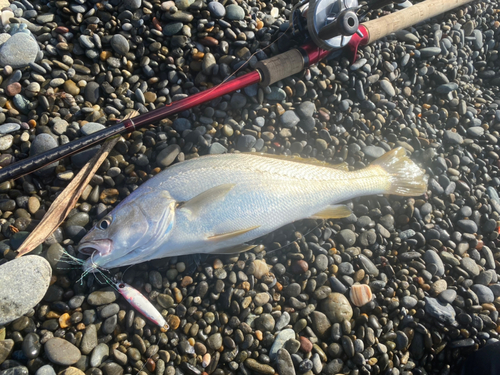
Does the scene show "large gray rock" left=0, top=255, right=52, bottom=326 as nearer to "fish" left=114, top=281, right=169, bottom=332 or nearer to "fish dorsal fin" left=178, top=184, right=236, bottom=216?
"fish" left=114, top=281, right=169, bottom=332

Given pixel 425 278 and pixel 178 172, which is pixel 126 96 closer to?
pixel 178 172

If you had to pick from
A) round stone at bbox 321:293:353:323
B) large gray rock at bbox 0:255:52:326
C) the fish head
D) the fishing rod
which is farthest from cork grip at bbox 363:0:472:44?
large gray rock at bbox 0:255:52:326

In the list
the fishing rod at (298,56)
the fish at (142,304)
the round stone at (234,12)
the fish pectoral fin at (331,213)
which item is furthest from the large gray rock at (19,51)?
the fish pectoral fin at (331,213)

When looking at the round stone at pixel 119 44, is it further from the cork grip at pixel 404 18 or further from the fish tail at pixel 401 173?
the fish tail at pixel 401 173

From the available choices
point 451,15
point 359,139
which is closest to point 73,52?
point 359,139

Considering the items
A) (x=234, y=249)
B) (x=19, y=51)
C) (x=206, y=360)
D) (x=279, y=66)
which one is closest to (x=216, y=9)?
(x=279, y=66)

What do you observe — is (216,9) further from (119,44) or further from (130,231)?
(130,231)
